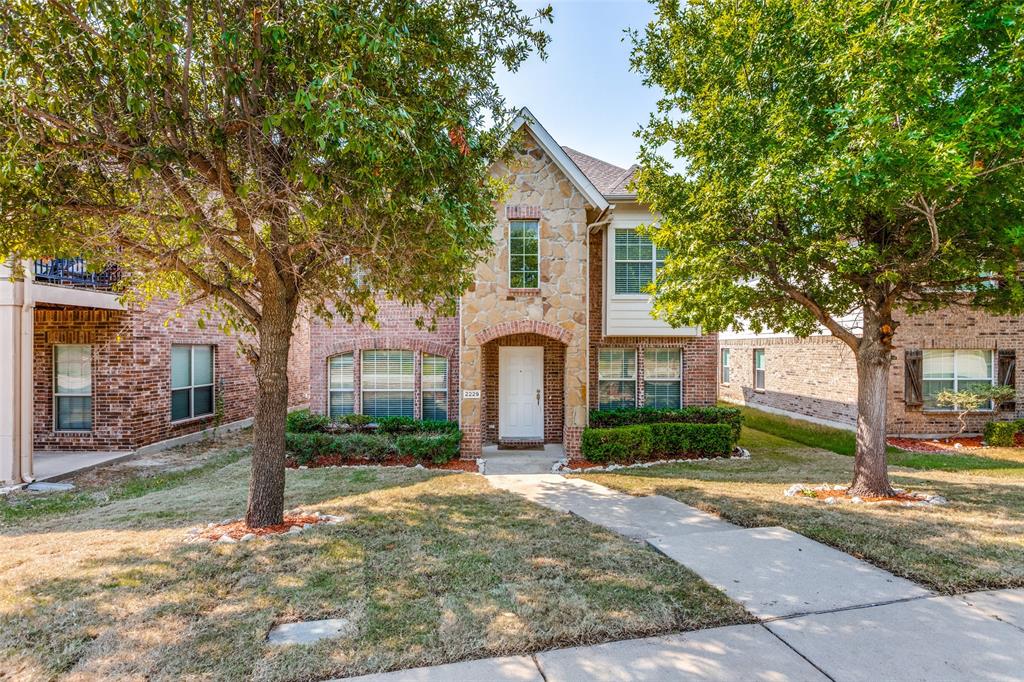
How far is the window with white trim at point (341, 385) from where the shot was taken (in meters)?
12.3

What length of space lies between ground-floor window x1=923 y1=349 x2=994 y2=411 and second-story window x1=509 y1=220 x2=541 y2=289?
11.1 meters

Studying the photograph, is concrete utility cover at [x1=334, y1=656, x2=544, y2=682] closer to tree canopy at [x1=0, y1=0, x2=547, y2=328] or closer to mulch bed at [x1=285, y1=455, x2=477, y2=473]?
tree canopy at [x1=0, y1=0, x2=547, y2=328]

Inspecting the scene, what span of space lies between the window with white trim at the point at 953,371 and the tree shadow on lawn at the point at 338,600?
1292cm

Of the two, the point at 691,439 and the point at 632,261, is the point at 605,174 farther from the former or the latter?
the point at 691,439

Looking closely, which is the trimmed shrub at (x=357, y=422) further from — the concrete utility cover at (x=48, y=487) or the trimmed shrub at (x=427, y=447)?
the concrete utility cover at (x=48, y=487)

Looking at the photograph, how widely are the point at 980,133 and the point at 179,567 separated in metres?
8.76

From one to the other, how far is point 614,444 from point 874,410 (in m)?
4.57

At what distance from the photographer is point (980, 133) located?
16.2ft

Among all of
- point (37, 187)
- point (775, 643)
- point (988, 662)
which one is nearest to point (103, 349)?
point (37, 187)

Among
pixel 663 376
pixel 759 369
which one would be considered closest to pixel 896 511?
pixel 663 376

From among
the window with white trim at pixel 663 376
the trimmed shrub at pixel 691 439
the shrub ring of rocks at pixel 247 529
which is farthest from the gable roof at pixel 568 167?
the shrub ring of rocks at pixel 247 529

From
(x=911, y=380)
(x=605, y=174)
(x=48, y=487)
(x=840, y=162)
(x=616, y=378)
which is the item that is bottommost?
(x=48, y=487)

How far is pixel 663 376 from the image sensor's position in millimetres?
12766

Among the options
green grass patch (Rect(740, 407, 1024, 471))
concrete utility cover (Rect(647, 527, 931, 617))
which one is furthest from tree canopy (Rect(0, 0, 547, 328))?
green grass patch (Rect(740, 407, 1024, 471))
